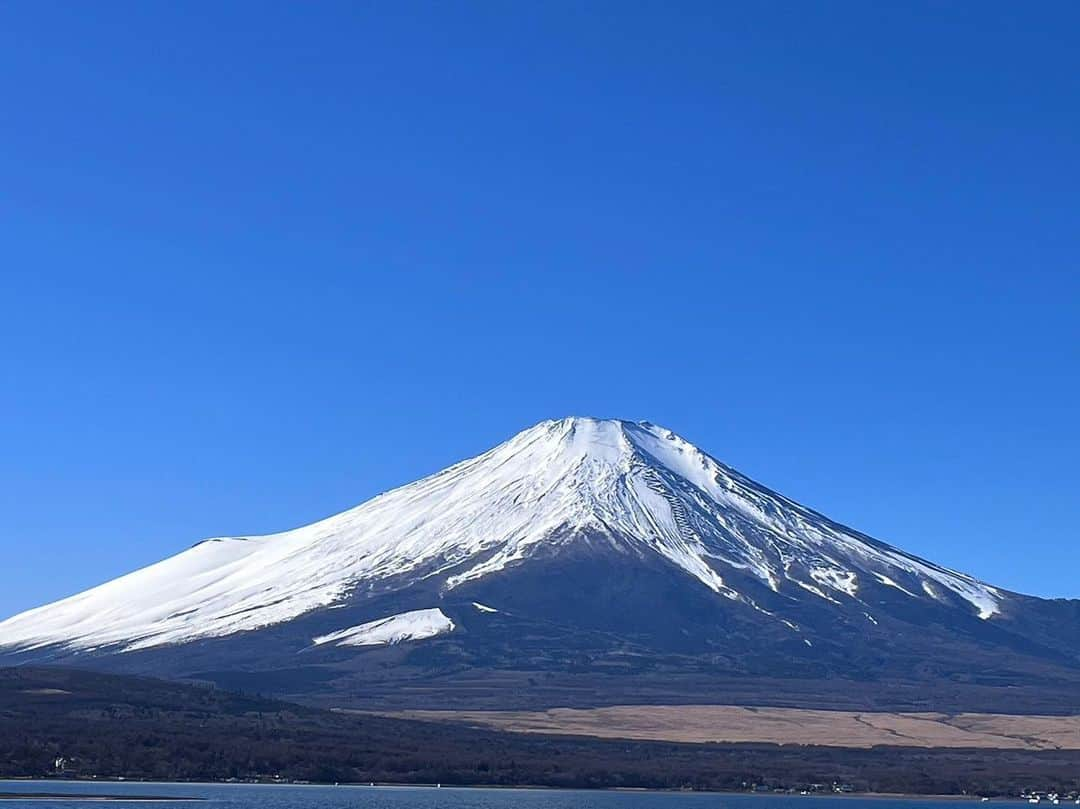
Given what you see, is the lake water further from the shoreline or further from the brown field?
the brown field

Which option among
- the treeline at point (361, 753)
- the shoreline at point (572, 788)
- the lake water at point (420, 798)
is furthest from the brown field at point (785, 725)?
the lake water at point (420, 798)

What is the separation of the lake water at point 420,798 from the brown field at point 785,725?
42.5 meters

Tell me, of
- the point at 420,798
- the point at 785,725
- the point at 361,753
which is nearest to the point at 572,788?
Answer: the point at 361,753

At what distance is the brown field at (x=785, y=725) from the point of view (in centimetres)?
16788

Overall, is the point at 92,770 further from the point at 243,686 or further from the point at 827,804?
the point at 243,686

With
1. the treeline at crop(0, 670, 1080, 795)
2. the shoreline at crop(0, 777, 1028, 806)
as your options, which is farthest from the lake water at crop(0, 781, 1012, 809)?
the treeline at crop(0, 670, 1080, 795)

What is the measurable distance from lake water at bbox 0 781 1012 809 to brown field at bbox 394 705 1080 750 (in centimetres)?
4248

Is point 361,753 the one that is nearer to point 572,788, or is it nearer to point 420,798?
point 572,788

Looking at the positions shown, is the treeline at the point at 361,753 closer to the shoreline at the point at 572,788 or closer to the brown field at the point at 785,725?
the shoreline at the point at 572,788

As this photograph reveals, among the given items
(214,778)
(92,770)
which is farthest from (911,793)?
(92,770)

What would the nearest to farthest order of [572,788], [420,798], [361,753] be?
[420,798] < [572,788] < [361,753]

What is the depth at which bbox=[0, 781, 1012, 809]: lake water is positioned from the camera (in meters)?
90.3

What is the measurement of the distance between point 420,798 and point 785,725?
285ft

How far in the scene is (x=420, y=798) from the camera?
102 metres
